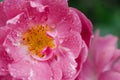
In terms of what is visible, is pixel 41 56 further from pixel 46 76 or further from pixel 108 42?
pixel 108 42

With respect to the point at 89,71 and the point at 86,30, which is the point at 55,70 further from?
the point at 89,71

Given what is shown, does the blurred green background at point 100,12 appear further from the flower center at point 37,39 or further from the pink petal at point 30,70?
the pink petal at point 30,70

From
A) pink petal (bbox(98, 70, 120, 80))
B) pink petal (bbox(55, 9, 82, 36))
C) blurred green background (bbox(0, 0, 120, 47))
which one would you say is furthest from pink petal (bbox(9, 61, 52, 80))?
blurred green background (bbox(0, 0, 120, 47))

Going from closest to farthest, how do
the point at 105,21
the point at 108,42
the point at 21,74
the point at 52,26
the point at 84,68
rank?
1. the point at 21,74
2. the point at 52,26
3. the point at 84,68
4. the point at 108,42
5. the point at 105,21

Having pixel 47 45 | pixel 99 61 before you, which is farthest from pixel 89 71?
pixel 47 45

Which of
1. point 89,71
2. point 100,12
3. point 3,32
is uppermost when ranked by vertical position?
point 3,32

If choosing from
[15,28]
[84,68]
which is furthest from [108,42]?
[15,28]
